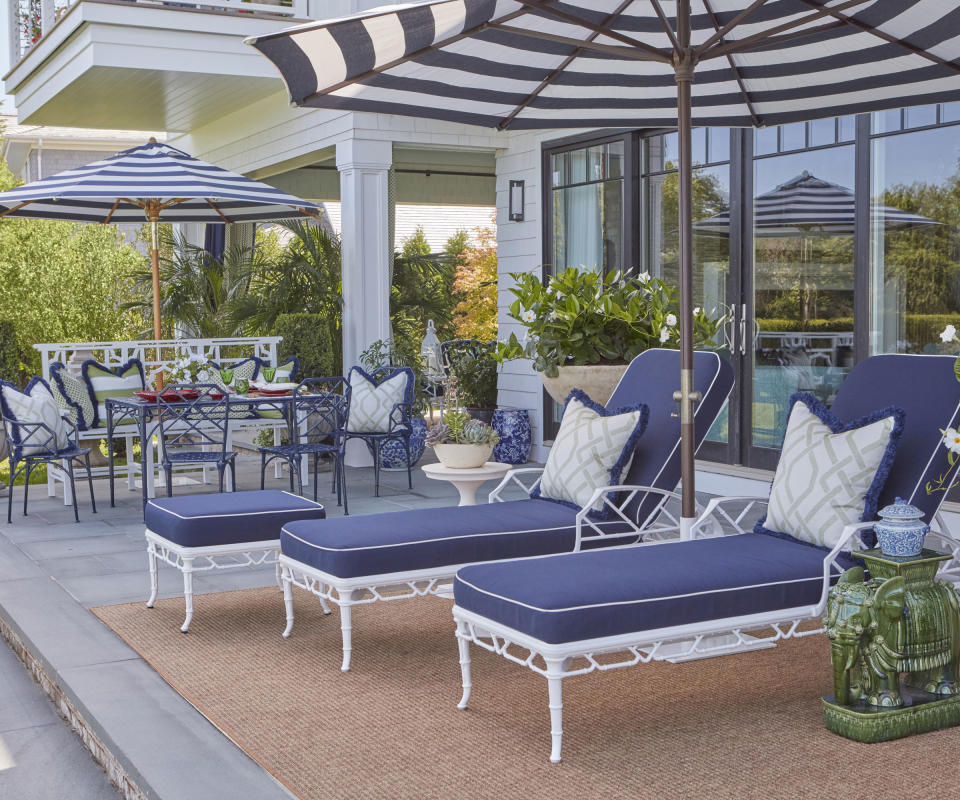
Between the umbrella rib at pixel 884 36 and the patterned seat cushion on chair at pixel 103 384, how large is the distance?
5.73 m

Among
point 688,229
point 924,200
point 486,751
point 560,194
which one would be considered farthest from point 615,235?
point 486,751

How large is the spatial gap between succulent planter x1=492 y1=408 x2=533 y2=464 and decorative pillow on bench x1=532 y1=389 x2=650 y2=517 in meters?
4.97

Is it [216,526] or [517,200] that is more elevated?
[517,200]

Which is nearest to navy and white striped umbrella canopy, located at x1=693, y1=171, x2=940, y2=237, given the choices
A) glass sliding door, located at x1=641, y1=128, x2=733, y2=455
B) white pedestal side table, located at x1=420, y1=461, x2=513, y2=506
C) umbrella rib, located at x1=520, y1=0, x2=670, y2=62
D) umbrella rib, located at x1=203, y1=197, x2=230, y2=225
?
glass sliding door, located at x1=641, y1=128, x2=733, y2=455

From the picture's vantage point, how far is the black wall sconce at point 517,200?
10273 millimetres

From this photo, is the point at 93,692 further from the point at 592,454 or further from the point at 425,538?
the point at 592,454

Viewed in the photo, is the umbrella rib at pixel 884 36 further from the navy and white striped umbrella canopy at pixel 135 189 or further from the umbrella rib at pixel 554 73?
the navy and white striped umbrella canopy at pixel 135 189

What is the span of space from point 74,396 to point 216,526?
384 centimetres

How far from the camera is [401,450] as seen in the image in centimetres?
979

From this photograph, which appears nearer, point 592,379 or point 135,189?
point 592,379

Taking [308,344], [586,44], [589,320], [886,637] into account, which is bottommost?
[886,637]

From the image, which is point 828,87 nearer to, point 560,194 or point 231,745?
point 231,745

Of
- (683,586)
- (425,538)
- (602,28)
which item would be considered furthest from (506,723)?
(602,28)

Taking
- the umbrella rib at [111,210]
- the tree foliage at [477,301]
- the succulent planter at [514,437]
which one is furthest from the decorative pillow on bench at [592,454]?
the tree foliage at [477,301]
